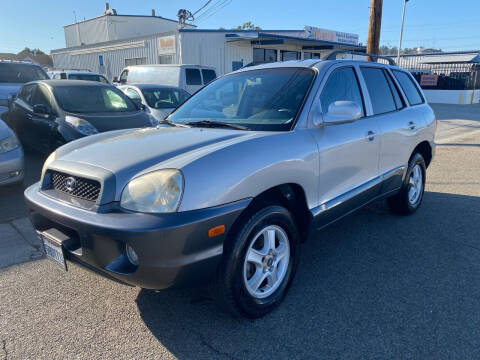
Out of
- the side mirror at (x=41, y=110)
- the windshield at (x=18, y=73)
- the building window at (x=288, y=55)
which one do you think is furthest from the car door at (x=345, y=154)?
the building window at (x=288, y=55)

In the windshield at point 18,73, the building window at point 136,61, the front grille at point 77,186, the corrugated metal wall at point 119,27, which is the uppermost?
the corrugated metal wall at point 119,27

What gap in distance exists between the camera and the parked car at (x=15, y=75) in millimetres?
9711

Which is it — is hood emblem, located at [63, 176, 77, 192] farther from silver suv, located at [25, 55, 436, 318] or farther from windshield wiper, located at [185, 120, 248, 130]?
windshield wiper, located at [185, 120, 248, 130]

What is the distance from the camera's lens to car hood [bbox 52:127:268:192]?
2.27 m

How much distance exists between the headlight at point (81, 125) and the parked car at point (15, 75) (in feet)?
15.9

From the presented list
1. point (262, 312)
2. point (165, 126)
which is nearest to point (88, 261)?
point (262, 312)

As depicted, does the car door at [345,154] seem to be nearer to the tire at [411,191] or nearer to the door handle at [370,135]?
the door handle at [370,135]

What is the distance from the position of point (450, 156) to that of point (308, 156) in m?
7.24

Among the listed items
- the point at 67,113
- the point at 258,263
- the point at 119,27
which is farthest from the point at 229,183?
the point at 119,27

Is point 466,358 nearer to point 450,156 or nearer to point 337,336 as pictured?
point 337,336

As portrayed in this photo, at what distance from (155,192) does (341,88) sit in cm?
210

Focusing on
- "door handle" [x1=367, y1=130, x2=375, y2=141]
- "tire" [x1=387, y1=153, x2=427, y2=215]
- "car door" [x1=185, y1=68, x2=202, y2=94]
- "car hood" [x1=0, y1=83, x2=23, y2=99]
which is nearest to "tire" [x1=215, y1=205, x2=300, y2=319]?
"door handle" [x1=367, y1=130, x2=375, y2=141]

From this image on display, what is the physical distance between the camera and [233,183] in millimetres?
2229

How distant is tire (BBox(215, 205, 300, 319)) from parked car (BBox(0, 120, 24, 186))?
3825 millimetres
